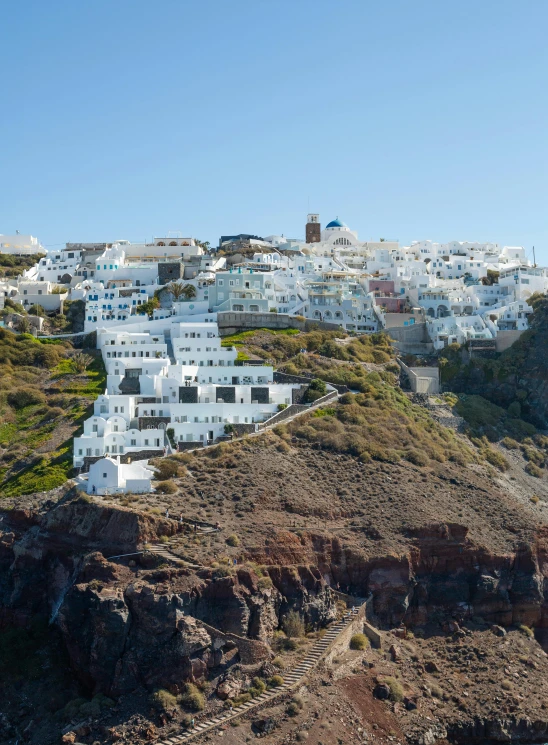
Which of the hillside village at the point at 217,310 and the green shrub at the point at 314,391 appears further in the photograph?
the green shrub at the point at 314,391

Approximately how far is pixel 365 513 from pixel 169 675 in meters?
13.8

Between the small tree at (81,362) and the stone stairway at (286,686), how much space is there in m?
25.9

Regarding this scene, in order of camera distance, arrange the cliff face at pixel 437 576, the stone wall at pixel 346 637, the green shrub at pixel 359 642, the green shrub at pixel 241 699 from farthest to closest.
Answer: the cliff face at pixel 437 576 → the green shrub at pixel 359 642 → the stone wall at pixel 346 637 → the green shrub at pixel 241 699

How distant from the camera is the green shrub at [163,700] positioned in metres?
46.9

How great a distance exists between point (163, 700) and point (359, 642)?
9632 millimetres

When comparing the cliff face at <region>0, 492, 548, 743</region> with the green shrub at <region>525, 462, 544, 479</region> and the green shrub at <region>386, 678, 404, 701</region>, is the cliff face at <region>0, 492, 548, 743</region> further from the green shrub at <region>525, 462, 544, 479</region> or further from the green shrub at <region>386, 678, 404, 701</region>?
the green shrub at <region>525, 462, 544, 479</region>

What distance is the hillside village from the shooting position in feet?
205

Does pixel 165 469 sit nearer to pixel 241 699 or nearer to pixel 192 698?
pixel 192 698

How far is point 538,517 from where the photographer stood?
207ft

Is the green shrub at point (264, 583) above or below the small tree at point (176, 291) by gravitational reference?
below

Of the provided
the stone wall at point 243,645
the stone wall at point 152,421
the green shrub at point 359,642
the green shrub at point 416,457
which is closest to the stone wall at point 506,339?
the green shrub at point 416,457

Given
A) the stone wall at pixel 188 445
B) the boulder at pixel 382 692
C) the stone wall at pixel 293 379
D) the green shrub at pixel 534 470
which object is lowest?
the boulder at pixel 382 692

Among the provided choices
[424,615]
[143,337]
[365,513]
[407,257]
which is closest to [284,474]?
[365,513]

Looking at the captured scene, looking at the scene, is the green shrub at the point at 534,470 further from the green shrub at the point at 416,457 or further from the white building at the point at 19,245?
the white building at the point at 19,245
